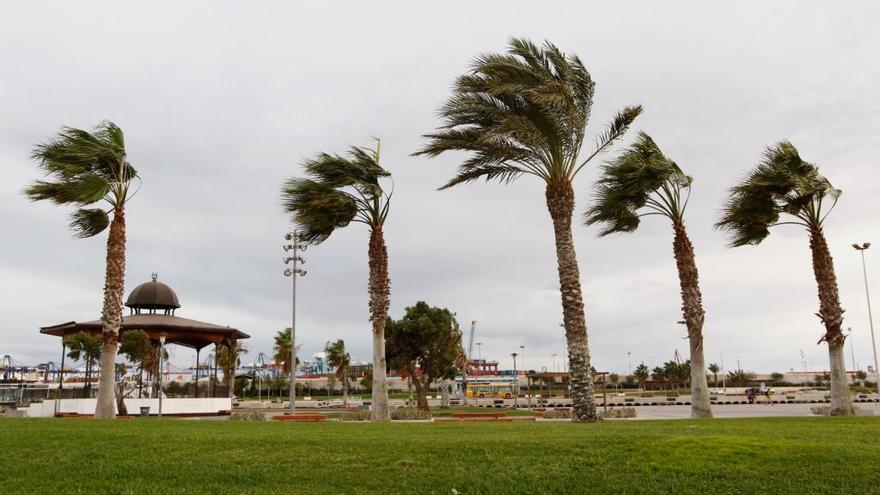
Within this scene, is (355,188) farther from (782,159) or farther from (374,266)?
(782,159)

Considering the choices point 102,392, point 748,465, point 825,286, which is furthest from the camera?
point 825,286

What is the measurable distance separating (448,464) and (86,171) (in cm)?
1822

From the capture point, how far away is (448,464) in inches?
413

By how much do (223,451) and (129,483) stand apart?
1762 millimetres

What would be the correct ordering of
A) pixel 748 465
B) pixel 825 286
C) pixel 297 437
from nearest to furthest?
pixel 748 465 < pixel 297 437 < pixel 825 286

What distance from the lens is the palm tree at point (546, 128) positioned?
19.8 metres

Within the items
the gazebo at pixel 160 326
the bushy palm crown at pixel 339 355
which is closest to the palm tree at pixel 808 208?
the gazebo at pixel 160 326

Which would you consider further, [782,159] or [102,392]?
[782,159]

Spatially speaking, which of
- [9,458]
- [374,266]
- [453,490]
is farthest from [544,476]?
[374,266]

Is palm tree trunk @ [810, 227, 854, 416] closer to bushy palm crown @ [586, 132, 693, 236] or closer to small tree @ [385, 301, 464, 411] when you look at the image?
bushy palm crown @ [586, 132, 693, 236]

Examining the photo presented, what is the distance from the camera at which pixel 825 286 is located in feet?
76.6

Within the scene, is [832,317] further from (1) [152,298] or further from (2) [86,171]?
(1) [152,298]

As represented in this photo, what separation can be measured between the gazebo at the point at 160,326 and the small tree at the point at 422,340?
916cm

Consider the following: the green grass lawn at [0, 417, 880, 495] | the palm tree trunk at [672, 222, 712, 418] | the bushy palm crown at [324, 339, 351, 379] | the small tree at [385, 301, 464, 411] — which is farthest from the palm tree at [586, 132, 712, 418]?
the bushy palm crown at [324, 339, 351, 379]
